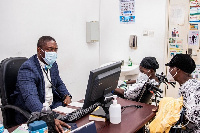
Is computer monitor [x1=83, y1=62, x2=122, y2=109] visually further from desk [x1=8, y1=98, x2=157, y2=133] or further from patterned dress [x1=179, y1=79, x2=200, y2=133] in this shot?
patterned dress [x1=179, y1=79, x2=200, y2=133]

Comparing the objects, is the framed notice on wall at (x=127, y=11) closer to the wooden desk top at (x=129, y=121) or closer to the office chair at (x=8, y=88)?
the wooden desk top at (x=129, y=121)

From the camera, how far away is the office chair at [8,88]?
2.01 metres

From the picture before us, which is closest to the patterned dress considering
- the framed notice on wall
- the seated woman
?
the seated woman

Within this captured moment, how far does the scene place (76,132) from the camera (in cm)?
101

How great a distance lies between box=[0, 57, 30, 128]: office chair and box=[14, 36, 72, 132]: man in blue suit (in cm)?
6

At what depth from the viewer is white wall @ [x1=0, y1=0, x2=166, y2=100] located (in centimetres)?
279

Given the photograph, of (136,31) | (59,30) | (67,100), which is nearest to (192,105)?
(67,100)

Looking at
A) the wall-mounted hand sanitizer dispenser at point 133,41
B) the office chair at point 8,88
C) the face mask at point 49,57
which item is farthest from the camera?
the wall-mounted hand sanitizer dispenser at point 133,41

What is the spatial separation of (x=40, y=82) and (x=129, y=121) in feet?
3.04

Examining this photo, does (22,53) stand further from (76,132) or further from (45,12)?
(76,132)

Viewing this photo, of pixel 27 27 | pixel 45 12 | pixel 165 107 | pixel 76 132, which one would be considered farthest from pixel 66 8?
pixel 76 132

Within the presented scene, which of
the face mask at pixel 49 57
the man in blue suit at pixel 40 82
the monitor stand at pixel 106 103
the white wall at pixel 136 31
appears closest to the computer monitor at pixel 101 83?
the monitor stand at pixel 106 103

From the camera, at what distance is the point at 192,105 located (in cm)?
172

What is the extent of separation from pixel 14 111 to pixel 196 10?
2901 millimetres
